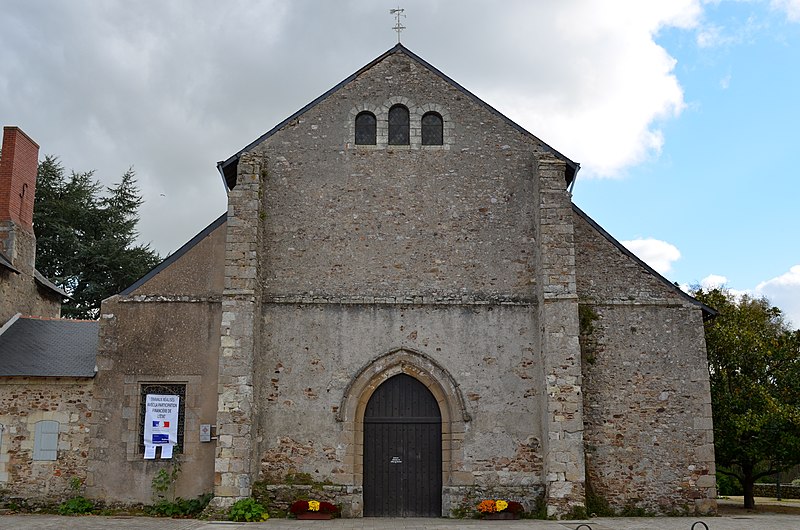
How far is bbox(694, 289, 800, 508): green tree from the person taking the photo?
51.4ft

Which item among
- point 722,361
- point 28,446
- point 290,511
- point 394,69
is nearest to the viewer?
point 290,511

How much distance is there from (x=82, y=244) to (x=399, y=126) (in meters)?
20.7

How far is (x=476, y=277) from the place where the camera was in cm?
1491

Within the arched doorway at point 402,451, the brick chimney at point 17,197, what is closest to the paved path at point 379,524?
the arched doorway at point 402,451

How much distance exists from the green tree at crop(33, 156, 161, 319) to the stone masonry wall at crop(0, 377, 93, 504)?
1618 cm

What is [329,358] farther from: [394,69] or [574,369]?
[394,69]

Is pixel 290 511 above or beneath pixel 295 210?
beneath

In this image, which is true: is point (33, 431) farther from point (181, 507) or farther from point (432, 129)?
point (432, 129)

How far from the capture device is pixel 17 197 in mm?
18469

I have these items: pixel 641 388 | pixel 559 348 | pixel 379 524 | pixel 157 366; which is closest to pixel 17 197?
pixel 157 366

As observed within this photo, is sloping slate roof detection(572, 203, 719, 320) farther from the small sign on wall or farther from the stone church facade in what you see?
the small sign on wall

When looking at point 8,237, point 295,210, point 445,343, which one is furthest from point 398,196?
point 8,237

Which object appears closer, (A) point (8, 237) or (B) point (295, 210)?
(B) point (295, 210)

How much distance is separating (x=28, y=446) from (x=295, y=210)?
6.69m
